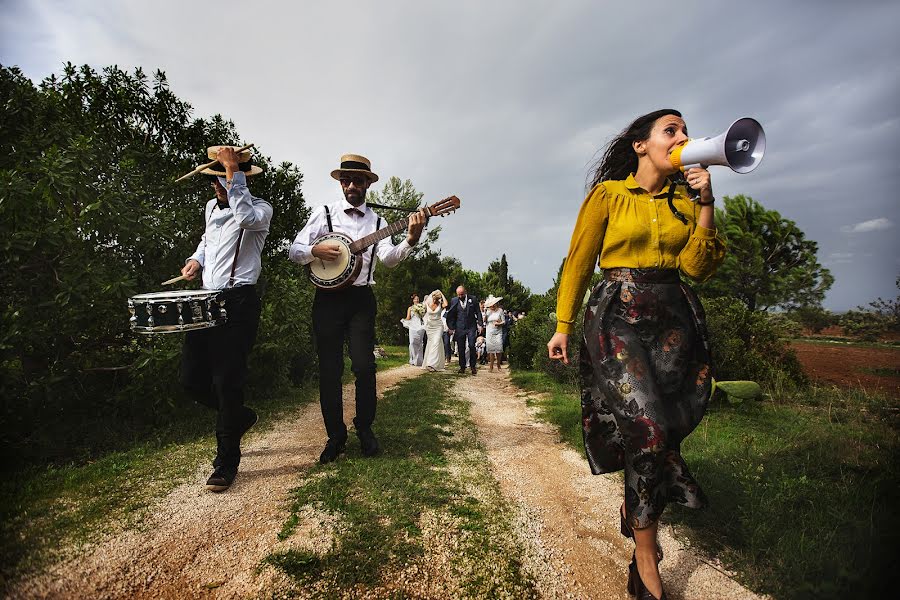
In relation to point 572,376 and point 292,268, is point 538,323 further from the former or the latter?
point 292,268

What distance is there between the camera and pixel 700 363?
7.32 ft

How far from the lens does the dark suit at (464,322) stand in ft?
37.4

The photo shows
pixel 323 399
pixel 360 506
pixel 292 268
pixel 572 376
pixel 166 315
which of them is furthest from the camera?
pixel 572 376

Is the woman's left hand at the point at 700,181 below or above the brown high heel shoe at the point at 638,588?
above

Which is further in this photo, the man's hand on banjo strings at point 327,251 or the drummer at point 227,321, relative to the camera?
the man's hand on banjo strings at point 327,251

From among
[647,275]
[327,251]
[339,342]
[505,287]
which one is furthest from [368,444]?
A: [505,287]

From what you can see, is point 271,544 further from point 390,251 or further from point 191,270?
point 390,251

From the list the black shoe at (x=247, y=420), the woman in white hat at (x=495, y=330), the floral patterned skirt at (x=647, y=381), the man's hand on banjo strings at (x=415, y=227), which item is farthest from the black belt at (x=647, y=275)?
the woman in white hat at (x=495, y=330)

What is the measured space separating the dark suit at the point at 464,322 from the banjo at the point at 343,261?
7461 mm

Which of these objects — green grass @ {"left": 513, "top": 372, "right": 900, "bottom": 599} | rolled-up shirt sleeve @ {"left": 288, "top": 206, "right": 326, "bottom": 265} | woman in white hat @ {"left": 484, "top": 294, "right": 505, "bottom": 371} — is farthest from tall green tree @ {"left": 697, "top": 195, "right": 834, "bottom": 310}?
rolled-up shirt sleeve @ {"left": 288, "top": 206, "right": 326, "bottom": 265}

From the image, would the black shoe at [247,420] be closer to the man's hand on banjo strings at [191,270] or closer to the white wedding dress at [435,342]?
the man's hand on banjo strings at [191,270]

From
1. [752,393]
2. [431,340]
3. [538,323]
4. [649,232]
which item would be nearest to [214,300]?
[649,232]

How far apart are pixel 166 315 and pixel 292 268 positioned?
456 centimetres

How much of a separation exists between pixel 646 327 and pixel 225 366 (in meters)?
3.01
